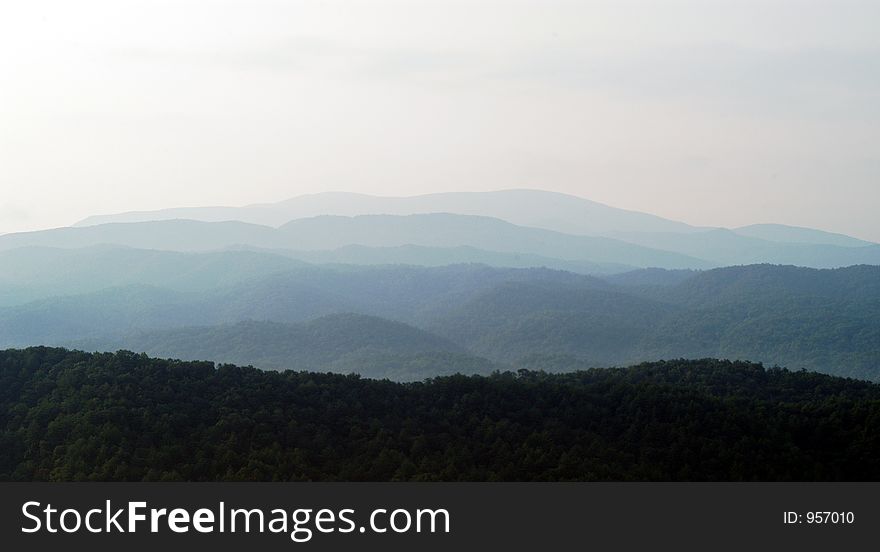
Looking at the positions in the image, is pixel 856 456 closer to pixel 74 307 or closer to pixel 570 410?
pixel 570 410

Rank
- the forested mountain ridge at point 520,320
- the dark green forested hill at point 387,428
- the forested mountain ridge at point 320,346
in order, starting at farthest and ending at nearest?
the forested mountain ridge at point 520,320, the forested mountain ridge at point 320,346, the dark green forested hill at point 387,428

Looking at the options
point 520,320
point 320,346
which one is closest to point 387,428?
point 320,346

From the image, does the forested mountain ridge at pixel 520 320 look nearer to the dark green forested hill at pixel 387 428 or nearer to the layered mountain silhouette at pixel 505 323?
the layered mountain silhouette at pixel 505 323

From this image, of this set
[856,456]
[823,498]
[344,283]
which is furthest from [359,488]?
[344,283]

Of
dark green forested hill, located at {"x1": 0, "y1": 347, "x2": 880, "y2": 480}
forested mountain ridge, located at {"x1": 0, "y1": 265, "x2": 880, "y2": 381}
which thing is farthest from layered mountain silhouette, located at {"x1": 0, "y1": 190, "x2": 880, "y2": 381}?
dark green forested hill, located at {"x1": 0, "y1": 347, "x2": 880, "y2": 480}

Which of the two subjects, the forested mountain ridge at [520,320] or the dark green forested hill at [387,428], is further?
the forested mountain ridge at [520,320]

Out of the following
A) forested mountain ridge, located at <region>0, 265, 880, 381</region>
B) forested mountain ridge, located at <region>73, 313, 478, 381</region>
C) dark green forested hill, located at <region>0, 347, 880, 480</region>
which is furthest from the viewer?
forested mountain ridge, located at <region>0, 265, 880, 381</region>

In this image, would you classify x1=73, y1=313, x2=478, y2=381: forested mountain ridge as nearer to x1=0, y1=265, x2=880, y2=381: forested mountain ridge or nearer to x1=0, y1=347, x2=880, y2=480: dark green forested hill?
x1=0, y1=265, x2=880, y2=381: forested mountain ridge

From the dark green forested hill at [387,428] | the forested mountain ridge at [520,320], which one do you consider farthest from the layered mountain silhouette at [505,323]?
the dark green forested hill at [387,428]
